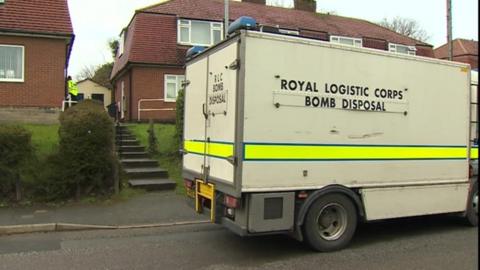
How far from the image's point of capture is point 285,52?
6.55 metres

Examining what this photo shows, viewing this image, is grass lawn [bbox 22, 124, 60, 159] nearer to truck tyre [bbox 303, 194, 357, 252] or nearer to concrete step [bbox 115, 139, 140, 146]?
concrete step [bbox 115, 139, 140, 146]

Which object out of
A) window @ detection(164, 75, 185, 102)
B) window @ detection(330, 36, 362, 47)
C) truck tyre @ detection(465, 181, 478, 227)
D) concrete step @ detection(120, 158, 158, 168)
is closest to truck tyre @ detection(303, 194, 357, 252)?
truck tyre @ detection(465, 181, 478, 227)

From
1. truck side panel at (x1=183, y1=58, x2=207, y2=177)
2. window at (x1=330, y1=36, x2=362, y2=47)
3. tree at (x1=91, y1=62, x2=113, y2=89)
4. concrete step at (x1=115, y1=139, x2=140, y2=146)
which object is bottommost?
concrete step at (x1=115, y1=139, x2=140, y2=146)

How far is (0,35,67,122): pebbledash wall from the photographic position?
57.7ft

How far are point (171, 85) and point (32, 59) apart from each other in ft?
26.4

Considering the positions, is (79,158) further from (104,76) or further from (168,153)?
(104,76)

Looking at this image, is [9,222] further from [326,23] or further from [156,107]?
[326,23]

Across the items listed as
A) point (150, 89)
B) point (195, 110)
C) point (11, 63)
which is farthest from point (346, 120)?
point (150, 89)

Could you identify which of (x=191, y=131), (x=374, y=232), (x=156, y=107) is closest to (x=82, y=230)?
(x=191, y=131)

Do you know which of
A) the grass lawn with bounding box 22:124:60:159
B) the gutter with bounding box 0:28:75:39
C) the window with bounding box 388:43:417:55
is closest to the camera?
the grass lawn with bounding box 22:124:60:159

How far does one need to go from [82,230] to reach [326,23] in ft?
81.1

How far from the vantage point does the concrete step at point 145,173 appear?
12281 millimetres

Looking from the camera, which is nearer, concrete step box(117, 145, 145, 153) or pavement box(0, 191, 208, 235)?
pavement box(0, 191, 208, 235)

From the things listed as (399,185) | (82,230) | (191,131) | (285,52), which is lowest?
(82,230)
